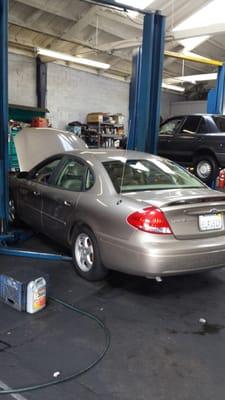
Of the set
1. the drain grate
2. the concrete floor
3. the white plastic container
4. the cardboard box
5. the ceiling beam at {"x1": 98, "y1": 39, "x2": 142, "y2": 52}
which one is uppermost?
the ceiling beam at {"x1": 98, "y1": 39, "x2": 142, "y2": 52}

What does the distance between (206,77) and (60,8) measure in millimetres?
6020

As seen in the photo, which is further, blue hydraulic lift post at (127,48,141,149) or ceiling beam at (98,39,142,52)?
→ ceiling beam at (98,39,142,52)

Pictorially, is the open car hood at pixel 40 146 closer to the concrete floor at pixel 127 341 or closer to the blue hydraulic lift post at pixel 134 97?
the blue hydraulic lift post at pixel 134 97

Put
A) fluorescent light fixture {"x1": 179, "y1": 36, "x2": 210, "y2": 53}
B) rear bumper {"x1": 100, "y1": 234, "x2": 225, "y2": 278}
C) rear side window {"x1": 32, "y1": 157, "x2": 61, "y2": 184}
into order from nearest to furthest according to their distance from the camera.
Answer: rear bumper {"x1": 100, "y1": 234, "x2": 225, "y2": 278} → rear side window {"x1": 32, "y1": 157, "x2": 61, "y2": 184} → fluorescent light fixture {"x1": 179, "y1": 36, "x2": 210, "y2": 53}

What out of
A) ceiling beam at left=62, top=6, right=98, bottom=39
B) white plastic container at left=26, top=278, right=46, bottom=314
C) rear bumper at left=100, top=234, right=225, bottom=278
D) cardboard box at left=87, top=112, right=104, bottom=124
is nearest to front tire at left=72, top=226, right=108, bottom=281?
rear bumper at left=100, top=234, right=225, bottom=278

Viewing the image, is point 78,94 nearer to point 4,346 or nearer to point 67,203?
point 67,203

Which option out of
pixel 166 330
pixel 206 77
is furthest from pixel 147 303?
pixel 206 77

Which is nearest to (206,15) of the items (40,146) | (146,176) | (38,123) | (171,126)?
(171,126)

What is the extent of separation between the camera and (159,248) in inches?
135

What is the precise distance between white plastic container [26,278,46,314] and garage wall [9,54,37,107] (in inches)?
427

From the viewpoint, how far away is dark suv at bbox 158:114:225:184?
9.75 meters

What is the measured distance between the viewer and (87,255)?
415 centimetres

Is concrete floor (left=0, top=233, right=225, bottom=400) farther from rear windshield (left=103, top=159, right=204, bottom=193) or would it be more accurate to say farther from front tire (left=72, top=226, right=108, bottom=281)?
rear windshield (left=103, top=159, right=204, bottom=193)

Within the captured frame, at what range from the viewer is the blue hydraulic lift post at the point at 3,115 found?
479 cm
